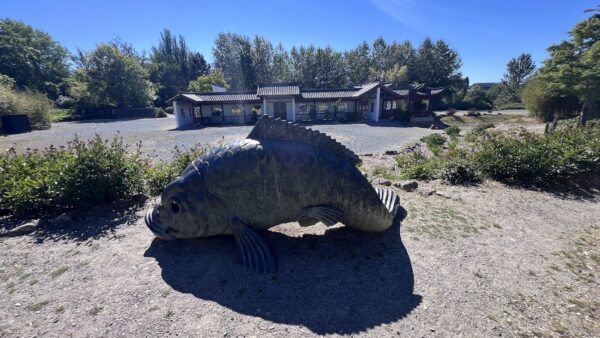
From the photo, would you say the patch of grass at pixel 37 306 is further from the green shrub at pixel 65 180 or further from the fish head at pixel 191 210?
the green shrub at pixel 65 180

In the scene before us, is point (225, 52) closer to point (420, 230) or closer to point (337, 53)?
point (337, 53)

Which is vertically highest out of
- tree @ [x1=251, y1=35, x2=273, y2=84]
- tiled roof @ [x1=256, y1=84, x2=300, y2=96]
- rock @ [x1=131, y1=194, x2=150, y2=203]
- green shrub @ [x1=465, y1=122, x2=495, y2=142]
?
tree @ [x1=251, y1=35, x2=273, y2=84]

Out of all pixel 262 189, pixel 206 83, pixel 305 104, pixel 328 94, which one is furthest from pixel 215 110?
pixel 262 189

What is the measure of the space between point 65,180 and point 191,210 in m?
3.44

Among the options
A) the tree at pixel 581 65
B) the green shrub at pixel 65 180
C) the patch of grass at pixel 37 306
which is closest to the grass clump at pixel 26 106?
the green shrub at pixel 65 180

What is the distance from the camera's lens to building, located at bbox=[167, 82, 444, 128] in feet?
88.6

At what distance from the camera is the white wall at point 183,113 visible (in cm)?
2517

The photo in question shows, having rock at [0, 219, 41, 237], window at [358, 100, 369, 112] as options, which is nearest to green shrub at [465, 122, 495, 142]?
window at [358, 100, 369, 112]

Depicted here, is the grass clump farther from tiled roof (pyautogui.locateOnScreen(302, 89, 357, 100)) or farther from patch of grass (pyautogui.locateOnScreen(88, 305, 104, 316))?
patch of grass (pyautogui.locateOnScreen(88, 305, 104, 316))

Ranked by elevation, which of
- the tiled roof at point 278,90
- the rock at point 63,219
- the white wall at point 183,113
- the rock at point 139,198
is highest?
the tiled roof at point 278,90

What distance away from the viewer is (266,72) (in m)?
49.5

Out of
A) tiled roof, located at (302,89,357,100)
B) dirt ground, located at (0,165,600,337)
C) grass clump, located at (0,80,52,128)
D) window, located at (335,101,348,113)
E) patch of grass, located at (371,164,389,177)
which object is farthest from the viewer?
window, located at (335,101,348,113)

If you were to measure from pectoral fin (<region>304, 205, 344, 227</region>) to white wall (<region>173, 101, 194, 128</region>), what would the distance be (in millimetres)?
25253

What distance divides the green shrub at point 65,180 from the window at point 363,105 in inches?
1064
